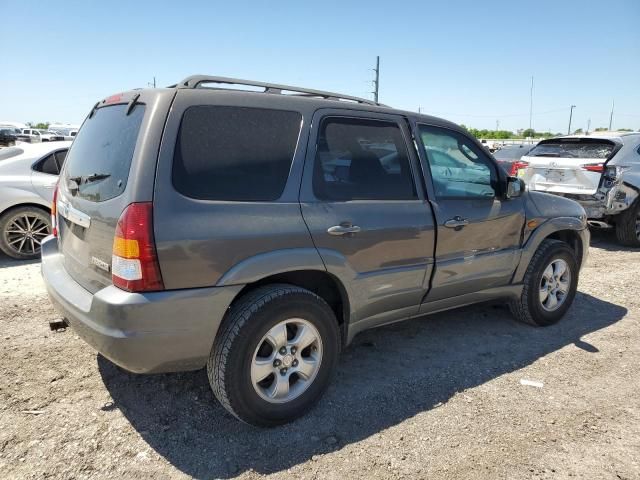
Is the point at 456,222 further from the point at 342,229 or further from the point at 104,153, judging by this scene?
the point at 104,153

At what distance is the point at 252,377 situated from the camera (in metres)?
2.61

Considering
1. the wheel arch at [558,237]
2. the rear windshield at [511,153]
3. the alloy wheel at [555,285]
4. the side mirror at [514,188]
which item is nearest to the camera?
the side mirror at [514,188]

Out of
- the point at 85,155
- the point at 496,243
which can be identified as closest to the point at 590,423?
the point at 496,243

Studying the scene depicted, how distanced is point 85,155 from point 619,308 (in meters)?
5.09

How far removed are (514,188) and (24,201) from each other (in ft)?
18.5

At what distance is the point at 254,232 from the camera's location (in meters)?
2.52

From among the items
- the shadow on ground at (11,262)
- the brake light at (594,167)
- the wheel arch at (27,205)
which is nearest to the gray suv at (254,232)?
the shadow on ground at (11,262)

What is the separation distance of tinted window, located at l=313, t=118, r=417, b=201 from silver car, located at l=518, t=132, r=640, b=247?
5.08 m

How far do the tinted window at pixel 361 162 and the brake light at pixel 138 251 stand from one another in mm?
981

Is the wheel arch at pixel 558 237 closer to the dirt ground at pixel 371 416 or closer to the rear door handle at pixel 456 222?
the dirt ground at pixel 371 416

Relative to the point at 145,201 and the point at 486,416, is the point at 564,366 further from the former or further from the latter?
the point at 145,201

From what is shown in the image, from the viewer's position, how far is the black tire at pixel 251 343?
98.5 inches

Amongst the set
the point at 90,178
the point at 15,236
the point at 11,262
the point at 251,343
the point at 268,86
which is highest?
the point at 268,86

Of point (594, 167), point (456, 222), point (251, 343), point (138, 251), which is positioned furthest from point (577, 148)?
point (138, 251)
